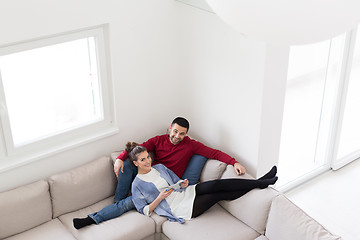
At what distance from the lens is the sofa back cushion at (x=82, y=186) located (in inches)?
153

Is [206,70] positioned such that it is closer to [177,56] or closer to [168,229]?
[177,56]

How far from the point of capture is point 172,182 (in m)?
4.03

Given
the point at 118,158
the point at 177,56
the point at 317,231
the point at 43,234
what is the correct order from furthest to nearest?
1. the point at 177,56
2. the point at 118,158
3. the point at 43,234
4. the point at 317,231

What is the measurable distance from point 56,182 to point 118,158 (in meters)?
0.56

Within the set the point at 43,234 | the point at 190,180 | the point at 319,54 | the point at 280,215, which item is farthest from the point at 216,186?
the point at 319,54

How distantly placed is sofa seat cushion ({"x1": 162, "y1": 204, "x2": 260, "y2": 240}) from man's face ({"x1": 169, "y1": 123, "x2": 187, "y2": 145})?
2.30ft

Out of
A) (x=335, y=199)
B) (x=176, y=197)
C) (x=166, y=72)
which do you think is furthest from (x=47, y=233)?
(x=335, y=199)

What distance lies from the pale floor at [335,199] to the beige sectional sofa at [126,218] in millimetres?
978

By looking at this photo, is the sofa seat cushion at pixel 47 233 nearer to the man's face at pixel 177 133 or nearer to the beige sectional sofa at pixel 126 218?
the beige sectional sofa at pixel 126 218

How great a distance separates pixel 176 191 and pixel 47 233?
111cm

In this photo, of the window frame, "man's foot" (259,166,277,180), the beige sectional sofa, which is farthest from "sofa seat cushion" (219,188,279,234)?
the window frame

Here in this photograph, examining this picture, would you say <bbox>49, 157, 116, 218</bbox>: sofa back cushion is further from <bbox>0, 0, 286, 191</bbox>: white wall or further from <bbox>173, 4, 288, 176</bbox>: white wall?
<bbox>173, 4, 288, 176</bbox>: white wall

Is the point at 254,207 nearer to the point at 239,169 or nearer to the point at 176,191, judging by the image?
the point at 239,169

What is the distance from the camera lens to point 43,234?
147 inches
